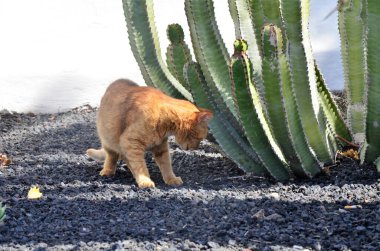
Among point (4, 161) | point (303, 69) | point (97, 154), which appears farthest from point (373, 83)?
point (4, 161)

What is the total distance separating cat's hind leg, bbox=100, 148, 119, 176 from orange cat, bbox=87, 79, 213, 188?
10 centimetres

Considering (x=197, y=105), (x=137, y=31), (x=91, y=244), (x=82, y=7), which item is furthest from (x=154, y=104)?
(x=82, y=7)

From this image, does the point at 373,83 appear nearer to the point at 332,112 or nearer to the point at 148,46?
the point at 332,112

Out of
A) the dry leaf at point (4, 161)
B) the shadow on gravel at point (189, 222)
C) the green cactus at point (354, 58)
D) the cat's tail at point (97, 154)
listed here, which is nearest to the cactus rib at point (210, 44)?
the green cactus at point (354, 58)

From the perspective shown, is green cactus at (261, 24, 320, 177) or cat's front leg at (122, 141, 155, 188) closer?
green cactus at (261, 24, 320, 177)

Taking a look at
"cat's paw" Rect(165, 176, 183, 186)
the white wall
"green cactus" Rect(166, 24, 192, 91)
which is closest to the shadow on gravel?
"cat's paw" Rect(165, 176, 183, 186)

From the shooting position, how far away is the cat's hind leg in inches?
195

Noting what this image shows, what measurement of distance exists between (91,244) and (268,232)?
0.88 m

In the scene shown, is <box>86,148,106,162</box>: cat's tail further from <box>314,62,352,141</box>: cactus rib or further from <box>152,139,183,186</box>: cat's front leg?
<box>314,62,352,141</box>: cactus rib

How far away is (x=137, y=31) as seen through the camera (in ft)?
16.2

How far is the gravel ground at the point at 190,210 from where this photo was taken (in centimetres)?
348

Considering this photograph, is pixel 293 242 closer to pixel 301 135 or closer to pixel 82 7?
pixel 301 135

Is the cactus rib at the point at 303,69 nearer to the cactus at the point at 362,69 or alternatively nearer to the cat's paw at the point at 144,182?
the cactus at the point at 362,69

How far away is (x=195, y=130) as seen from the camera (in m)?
4.59
